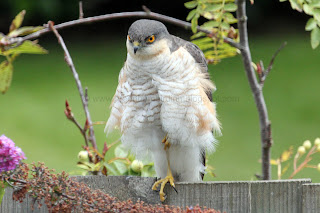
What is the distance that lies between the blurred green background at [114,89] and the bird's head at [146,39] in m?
1.96

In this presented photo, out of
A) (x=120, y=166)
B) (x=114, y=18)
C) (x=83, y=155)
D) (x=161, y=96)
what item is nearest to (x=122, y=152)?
(x=120, y=166)

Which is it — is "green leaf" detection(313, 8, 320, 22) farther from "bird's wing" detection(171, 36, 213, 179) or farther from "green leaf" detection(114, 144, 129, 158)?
"green leaf" detection(114, 144, 129, 158)

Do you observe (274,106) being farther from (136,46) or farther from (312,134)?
(136,46)

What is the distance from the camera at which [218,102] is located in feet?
21.0

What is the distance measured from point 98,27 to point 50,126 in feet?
9.03

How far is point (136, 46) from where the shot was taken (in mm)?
2996

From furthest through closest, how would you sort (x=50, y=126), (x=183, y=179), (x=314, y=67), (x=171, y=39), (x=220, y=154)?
(x=314, y=67) < (x=50, y=126) < (x=220, y=154) < (x=183, y=179) < (x=171, y=39)

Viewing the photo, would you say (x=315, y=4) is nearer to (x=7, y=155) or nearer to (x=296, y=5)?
(x=296, y=5)

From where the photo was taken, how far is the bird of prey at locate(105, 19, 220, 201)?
9.59ft

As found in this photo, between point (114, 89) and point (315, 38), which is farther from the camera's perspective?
point (114, 89)

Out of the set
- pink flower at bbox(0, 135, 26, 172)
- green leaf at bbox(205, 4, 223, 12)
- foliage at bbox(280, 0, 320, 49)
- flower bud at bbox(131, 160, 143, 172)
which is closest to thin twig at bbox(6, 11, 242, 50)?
green leaf at bbox(205, 4, 223, 12)

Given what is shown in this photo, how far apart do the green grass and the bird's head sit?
7.47ft

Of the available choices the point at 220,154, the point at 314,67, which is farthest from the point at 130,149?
the point at 314,67

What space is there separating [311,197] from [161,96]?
94 cm
